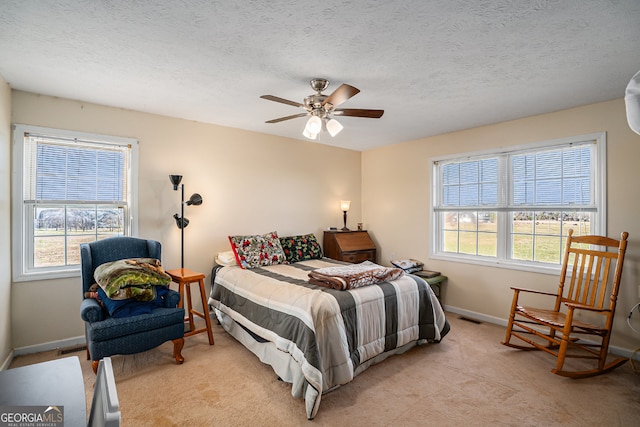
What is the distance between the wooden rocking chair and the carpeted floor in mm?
164

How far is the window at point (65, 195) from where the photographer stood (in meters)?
2.92

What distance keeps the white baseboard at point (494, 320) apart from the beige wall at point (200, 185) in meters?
2.18

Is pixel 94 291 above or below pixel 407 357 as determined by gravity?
above

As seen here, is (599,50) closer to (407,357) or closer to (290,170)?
(407,357)

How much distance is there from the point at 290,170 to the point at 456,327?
3.03 m

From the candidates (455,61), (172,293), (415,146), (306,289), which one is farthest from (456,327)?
(172,293)

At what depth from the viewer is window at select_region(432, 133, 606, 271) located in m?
3.33

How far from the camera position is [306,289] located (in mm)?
2699

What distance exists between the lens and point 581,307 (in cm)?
254

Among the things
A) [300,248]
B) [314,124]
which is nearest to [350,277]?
[314,124]

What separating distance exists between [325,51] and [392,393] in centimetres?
252

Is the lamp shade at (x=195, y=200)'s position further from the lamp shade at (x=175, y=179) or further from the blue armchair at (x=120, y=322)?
the blue armchair at (x=120, y=322)

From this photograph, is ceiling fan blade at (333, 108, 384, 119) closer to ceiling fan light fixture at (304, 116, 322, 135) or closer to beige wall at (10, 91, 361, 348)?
ceiling fan light fixture at (304, 116, 322, 135)

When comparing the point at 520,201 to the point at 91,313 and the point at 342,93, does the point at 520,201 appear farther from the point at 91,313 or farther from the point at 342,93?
the point at 91,313
